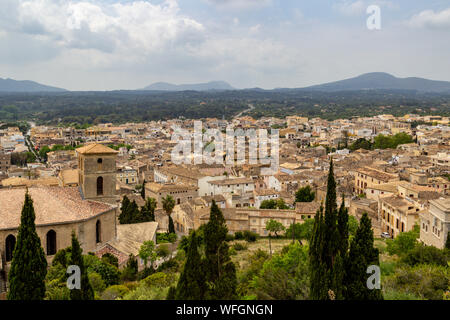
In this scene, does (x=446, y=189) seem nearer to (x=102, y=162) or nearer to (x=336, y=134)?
(x=102, y=162)

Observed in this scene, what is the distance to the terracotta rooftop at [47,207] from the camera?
69.2 ft

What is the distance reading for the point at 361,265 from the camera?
12.7 meters

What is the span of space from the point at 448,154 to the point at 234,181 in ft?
112

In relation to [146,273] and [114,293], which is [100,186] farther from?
[114,293]

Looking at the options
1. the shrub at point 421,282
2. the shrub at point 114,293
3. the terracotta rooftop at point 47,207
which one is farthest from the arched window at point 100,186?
the shrub at point 421,282

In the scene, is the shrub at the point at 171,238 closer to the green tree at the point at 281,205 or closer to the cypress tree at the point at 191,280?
the green tree at the point at 281,205

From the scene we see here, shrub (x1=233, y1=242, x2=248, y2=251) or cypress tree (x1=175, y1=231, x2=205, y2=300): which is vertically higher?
cypress tree (x1=175, y1=231, x2=205, y2=300)

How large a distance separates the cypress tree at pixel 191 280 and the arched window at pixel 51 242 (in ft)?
38.1

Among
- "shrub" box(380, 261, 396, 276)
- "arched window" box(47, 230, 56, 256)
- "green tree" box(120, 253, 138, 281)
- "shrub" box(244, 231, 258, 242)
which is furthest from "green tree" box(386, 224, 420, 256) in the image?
"arched window" box(47, 230, 56, 256)

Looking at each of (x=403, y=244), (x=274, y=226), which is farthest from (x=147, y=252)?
(x=403, y=244)

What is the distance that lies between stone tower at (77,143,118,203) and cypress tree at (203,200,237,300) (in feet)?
40.9

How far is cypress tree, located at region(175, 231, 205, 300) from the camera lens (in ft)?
39.6

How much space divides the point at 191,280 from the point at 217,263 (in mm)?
1734

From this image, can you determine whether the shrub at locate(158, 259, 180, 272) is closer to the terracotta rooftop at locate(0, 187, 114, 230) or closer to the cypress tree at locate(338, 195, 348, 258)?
the terracotta rooftop at locate(0, 187, 114, 230)
